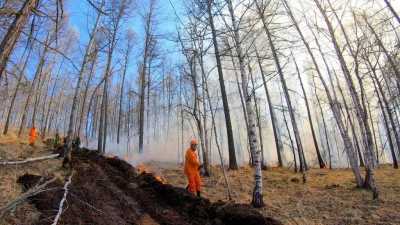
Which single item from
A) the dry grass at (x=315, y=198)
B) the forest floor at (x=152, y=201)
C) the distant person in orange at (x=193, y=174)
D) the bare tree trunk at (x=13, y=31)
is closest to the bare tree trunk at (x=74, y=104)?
the forest floor at (x=152, y=201)

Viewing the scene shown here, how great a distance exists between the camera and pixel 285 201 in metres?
10.3

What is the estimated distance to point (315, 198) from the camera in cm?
1070

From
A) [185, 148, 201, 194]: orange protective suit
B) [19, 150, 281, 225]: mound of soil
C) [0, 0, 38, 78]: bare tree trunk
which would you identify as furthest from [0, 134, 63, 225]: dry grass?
[185, 148, 201, 194]: orange protective suit

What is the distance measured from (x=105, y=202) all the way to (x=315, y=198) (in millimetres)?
7120

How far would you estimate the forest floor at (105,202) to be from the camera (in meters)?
5.77

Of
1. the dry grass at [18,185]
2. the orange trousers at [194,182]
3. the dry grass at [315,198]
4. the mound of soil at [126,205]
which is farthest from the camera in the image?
the orange trousers at [194,182]

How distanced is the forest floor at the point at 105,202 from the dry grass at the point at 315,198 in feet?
5.77

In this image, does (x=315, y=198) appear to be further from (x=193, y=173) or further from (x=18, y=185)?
(x=18, y=185)

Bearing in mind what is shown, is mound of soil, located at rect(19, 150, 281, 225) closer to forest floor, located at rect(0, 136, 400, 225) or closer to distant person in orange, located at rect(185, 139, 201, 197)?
forest floor, located at rect(0, 136, 400, 225)

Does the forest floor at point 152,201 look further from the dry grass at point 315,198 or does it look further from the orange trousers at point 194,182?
the orange trousers at point 194,182

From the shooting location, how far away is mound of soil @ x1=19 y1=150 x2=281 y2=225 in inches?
235

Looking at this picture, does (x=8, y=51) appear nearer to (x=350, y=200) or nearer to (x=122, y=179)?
(x=122, y=179)

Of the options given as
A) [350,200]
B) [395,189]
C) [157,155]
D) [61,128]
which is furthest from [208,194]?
[61,128]

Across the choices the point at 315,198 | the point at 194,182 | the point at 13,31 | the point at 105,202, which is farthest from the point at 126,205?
the point at 315,198
